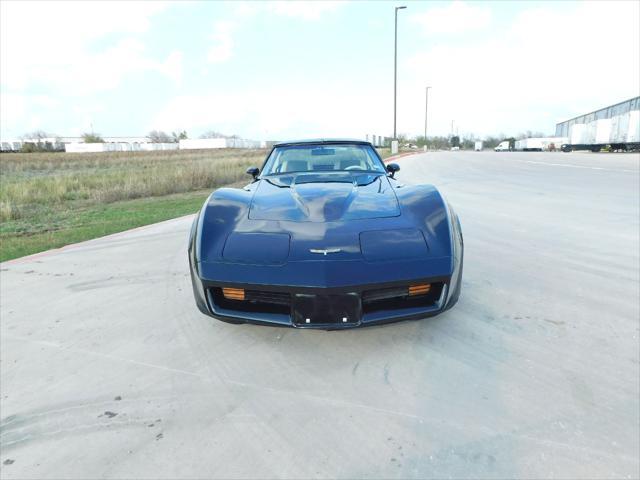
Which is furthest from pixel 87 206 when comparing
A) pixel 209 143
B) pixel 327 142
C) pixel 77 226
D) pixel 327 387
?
pixel 209 143

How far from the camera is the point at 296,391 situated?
1.82 m

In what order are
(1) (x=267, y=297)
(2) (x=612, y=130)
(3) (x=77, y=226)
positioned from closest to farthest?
1. (1) (x=267, y=297)
2. (3) (x=77, y=226)
3. (2) (x=612, y=130)

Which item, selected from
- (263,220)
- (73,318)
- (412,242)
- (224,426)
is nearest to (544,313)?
(412,242)

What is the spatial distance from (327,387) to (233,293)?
0.68 m

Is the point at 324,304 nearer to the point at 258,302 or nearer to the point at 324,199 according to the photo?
the point at 258,302

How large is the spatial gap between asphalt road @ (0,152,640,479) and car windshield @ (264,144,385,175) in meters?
1.41

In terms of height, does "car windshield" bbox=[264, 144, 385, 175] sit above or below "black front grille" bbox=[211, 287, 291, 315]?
above

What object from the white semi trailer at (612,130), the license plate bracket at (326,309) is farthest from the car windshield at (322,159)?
the white semi trailer at (612,130)

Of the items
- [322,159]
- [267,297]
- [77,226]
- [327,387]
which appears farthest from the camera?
[77,226]

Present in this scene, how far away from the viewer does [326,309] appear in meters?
1.87

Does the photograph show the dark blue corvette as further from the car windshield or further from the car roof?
the car roof

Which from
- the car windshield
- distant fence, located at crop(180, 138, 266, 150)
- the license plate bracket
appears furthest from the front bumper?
distant fence, located at crop(180, 138, 266, 150)

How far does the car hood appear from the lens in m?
2.23

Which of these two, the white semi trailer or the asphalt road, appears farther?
the white semi trailer
